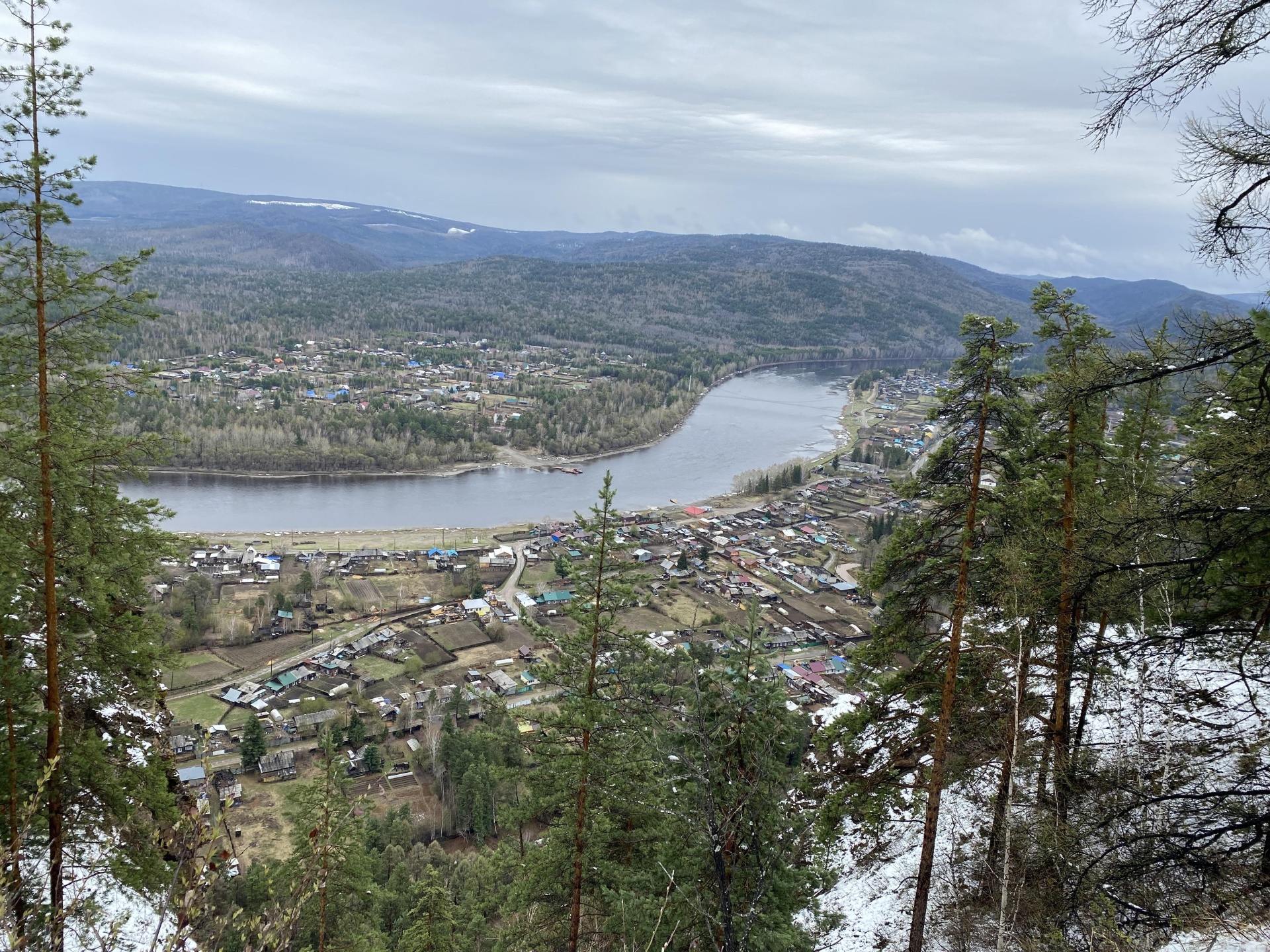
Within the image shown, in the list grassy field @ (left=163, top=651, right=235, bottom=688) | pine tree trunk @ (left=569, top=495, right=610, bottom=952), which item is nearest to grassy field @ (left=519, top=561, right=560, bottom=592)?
grassy field @ (left=163, top=651, right=235, bottom=688)

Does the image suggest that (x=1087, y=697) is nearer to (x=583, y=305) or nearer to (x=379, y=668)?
(x=379, y=668)

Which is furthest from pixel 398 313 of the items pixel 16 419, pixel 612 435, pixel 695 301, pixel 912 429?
pixel 16 419

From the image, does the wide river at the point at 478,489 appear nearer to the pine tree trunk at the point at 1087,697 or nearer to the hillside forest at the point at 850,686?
the hillside forest at the point at 850,686

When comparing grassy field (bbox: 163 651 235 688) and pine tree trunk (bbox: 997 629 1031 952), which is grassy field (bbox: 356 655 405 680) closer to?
grassy field (bbox: 163 651 235 688)

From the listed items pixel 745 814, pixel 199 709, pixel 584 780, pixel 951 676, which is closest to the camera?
pixel 745 814

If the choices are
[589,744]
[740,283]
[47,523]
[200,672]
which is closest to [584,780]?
[589,744]

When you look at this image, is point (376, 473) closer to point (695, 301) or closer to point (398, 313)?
point (398, 313)

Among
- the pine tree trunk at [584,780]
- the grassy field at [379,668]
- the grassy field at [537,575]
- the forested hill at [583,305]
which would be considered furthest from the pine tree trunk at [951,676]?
the forested hill at [583,305]
